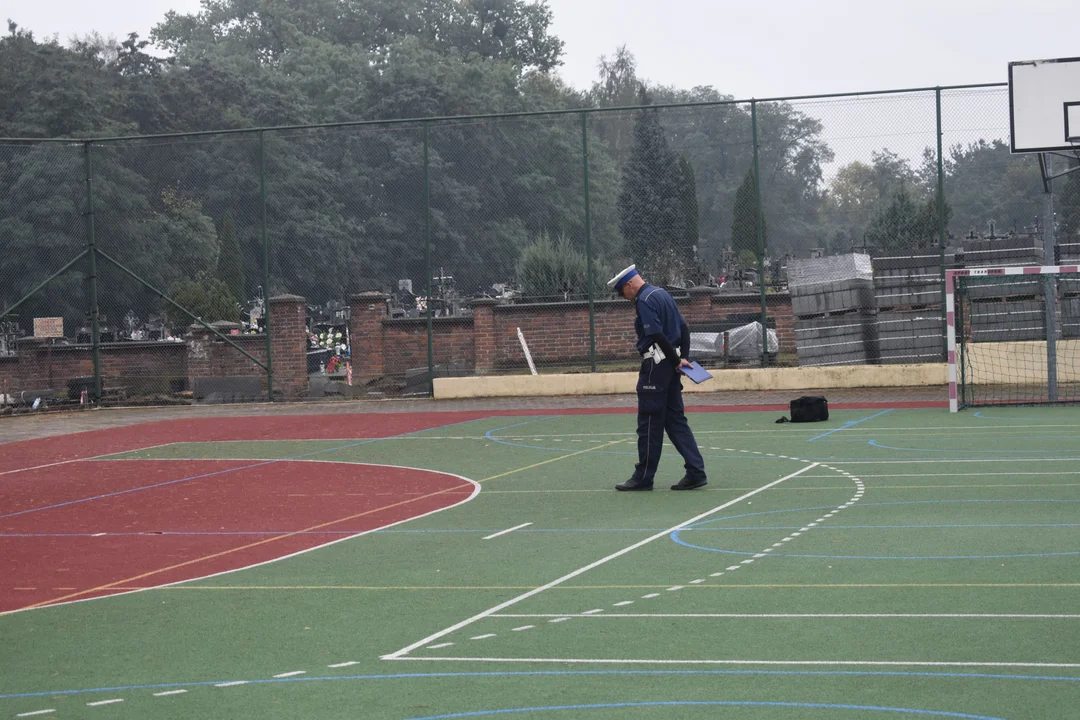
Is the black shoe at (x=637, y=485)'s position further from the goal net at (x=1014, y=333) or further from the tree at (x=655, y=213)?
the tree at (x=655, y=213)

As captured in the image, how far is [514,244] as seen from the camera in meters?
24.5

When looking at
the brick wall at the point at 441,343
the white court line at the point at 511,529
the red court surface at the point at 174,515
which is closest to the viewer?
the red court surface at the point at 174,515

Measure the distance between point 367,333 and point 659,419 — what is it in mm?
13477

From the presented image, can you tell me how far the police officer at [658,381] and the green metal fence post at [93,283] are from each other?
49.4 feet

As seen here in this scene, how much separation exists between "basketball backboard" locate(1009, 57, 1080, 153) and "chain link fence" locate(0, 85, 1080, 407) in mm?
1961

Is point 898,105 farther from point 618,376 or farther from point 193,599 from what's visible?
point 193,599

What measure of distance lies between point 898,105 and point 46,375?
15.4 m

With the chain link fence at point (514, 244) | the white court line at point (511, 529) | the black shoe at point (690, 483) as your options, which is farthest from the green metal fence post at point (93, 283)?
the white court line at point (511, 529)

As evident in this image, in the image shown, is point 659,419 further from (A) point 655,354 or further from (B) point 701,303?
(B) point 701,303

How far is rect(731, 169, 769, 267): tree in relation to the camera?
883 inches

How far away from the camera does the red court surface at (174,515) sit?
8.85 metres

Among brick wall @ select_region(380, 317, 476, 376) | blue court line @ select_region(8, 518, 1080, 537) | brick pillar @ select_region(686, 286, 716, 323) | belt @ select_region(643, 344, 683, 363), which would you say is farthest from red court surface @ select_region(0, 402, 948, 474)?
belt @ select_region(643, 344, 683, 363)

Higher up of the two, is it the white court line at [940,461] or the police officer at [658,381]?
the police officer at [658,381]

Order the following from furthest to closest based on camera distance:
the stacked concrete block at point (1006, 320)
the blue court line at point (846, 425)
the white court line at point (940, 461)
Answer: the stacked concrete block at point (1006, 320) → the blue court line at point (846, 425) → the white court line at point (940, 461)
